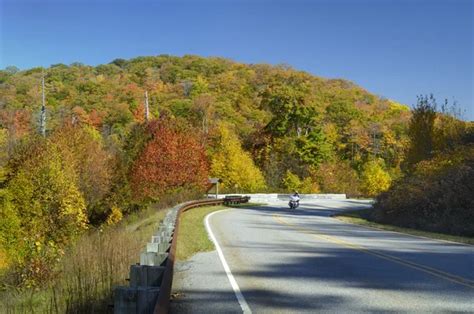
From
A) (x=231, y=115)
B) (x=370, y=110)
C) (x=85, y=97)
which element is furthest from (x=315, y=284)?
(x=370, y=110)

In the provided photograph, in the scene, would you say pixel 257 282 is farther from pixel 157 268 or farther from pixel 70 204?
pixel 70 204

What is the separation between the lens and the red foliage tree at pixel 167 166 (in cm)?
4259

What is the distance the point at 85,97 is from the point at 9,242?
59350 mm

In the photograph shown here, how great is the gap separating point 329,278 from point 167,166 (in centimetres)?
3377

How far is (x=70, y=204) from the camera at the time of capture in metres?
35.9

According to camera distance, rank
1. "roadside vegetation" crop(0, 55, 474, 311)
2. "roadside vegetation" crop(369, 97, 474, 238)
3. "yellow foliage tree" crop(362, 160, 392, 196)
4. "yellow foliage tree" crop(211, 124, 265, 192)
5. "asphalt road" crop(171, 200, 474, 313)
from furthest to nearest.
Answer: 1. "yellow foliage tree" crop(362, 160, 392, 196)
2. "yellow foliage tree" crop(211, 124, 265, 192)
3. "roadside vegetation" crop(0, 55, 474, 311)
4. "roadside vegetation" crop(369, 97, 474, 238)
5. "asphalt road" crop(171, 200, 474, 313)

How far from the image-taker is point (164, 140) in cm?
4384

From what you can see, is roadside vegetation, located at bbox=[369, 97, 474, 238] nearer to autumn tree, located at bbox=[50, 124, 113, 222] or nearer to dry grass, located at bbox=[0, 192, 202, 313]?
dry grass, located at bbox=[0, 192, 202, 313]

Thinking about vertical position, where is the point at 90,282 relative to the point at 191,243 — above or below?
above

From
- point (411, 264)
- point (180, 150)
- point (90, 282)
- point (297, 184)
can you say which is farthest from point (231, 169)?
point (90, 282)

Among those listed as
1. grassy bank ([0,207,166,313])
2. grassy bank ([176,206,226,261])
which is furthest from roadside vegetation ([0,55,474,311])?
grassy bank ([176,206,226,261])

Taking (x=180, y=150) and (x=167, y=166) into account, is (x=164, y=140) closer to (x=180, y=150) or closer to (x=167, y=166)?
(x=180, y=150)

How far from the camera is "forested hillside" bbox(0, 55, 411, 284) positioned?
3581cm

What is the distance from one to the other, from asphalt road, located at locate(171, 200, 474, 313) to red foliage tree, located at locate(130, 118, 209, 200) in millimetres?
26618
